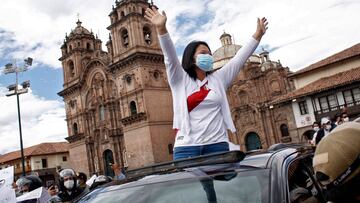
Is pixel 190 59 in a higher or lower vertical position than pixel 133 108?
lower

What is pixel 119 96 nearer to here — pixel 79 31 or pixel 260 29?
pixel 79 31

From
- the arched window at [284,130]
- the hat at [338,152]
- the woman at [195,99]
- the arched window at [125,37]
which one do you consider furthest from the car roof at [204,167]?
the arched window at [125,37]

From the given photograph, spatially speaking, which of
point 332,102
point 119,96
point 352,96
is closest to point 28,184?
point 352,96

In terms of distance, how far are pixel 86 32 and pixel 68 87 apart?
7136 millimetres

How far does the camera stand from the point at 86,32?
48.1 meters

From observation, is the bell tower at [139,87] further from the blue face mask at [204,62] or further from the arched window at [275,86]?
the blue face mask at [204,62]

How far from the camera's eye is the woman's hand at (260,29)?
414 centimetres

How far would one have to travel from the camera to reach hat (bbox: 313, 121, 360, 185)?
1.41 m

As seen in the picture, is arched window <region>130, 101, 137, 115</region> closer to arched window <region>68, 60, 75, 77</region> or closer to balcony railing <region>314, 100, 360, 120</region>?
arched window <region>68, 60, 75, 77</region>

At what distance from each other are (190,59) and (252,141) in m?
38.9

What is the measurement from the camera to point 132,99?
38688 millimetres

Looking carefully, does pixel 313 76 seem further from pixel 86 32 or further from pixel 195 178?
pixel 195 178

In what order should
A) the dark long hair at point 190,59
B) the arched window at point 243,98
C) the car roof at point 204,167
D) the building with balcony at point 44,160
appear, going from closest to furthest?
the car roof at point 204,167 < the dark long hair at point 190,59 < the arched window at point 243,98 < the building with balcony at point 44,160

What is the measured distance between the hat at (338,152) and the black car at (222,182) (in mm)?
740
